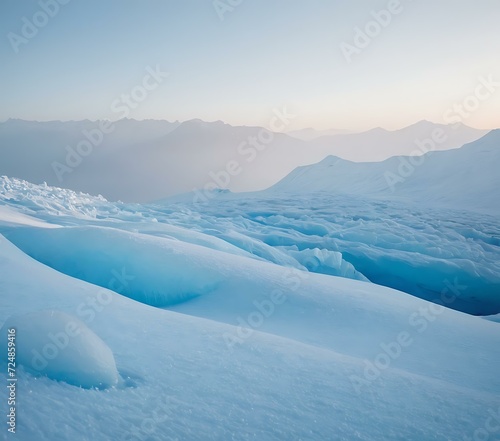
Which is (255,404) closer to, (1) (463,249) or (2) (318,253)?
(2) (318,253)

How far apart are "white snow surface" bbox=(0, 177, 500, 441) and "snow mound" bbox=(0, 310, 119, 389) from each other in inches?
0.6

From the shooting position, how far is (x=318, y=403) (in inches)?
61.6

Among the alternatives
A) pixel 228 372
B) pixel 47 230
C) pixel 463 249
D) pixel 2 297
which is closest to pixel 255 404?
pixel 228 372

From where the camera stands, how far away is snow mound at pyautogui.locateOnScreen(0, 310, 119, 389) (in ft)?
4.49

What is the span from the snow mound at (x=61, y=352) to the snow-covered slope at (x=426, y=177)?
20.5 m

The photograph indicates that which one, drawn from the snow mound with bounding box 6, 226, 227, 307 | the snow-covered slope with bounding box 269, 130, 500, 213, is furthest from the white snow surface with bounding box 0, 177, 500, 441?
the snow-covered slope with bounding box 269, 130, 500, 213

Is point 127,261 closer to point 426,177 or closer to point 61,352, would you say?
point 61,352

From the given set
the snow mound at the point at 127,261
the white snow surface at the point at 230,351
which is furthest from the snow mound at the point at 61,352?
the snow mound at the point at 127,261

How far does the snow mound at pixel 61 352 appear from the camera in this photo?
1368 millimetres

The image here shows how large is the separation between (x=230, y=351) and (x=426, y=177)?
2578 cm

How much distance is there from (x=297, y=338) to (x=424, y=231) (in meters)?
11.0

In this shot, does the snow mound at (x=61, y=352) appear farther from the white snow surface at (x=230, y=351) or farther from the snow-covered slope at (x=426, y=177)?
the snow-covered slope at (x=426, y=177)

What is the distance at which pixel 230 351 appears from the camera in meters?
1.96

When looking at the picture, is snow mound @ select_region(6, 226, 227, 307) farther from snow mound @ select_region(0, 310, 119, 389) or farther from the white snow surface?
snow mound @ select_region(0, 310, 119, 389)
